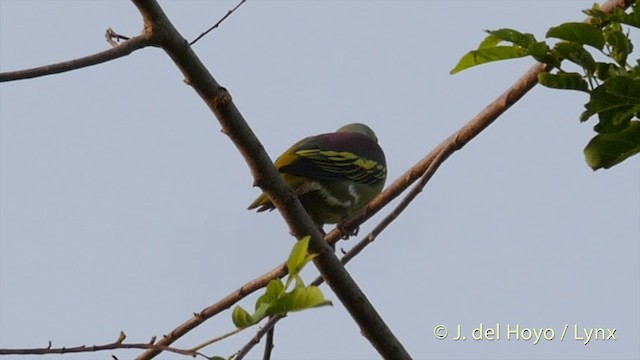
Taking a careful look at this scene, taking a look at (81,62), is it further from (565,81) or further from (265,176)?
(565,81)

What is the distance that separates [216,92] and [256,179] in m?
0.50

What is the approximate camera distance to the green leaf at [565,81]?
9.53ft

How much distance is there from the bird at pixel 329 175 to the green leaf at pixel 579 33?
4065mm

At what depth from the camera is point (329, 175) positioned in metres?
7.45

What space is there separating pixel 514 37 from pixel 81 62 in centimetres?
130

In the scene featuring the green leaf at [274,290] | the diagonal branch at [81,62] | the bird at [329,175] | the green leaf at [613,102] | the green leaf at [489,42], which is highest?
the bird at [329,175]

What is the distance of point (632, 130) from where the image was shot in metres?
Result: 2.94

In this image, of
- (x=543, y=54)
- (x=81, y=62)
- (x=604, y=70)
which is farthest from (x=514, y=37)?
(x=81, y=62)

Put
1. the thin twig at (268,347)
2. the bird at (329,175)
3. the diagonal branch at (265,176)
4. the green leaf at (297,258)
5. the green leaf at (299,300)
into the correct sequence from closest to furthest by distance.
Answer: the green leaf at (299,300), the green leaf at (297,258), the diagonal branch at (265,176), the thin twig at (268,347), the bird at (329,175)

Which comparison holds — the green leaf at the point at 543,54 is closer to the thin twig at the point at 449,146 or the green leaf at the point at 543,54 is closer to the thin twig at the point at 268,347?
the thin twig at the point at 449,146

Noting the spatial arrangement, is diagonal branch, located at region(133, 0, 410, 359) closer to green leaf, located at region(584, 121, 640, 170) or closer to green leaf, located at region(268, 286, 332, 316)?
green leaf, located at region(268, 286, 332, 316)

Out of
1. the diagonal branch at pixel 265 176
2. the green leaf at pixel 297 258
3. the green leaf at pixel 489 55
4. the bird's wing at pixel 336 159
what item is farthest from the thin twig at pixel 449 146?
the bird's wing at pixel 336 159

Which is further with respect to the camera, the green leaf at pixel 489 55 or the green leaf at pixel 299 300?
the green leaf at pixel 489 55

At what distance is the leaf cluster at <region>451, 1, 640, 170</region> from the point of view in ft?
9.39
